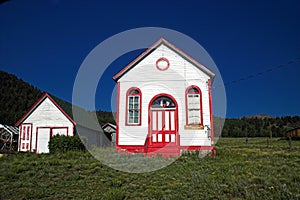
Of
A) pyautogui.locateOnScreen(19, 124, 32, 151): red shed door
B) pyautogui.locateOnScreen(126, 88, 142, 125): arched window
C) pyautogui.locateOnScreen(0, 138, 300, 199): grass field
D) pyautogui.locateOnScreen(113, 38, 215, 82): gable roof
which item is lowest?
pyautogui.locateOnScreen(0, 138, 300, 199): grass field

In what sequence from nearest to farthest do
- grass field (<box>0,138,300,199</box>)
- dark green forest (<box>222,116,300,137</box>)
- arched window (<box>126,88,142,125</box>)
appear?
grass field (<box>0,138,300,199</box>) < arched window (<box>126,88,142,125</box>) < dark green forest (<box>222,116,300,137</box>)

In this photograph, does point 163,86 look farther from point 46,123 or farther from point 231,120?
point 231,120

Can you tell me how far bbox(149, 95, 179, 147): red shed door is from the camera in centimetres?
1387

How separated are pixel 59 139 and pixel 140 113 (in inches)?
240

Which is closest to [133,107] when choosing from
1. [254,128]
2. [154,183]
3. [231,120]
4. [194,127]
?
[194,127]

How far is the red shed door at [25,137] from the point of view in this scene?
21.6 m

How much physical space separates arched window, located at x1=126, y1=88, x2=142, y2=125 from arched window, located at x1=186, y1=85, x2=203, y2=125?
2.71 meters

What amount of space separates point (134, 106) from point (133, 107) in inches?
3.2

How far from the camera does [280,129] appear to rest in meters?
59.5

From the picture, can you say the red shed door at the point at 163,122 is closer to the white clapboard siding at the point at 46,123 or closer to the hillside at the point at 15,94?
the white clapboard siding at the point at 46,123

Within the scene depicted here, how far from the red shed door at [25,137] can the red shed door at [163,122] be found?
12.9m

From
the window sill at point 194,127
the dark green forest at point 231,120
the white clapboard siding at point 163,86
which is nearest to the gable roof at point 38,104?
the white clapboard siding at point 163,86

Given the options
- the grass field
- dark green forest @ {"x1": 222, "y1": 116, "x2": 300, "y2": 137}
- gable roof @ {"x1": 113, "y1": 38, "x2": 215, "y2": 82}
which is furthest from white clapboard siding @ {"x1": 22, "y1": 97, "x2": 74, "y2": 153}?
dark green forest @ {"x1": 222, "y1": 116, "x2": 300, "y2": 137}

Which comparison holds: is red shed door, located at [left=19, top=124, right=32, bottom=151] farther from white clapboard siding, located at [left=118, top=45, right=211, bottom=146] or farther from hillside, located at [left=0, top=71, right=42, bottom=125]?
hillside, located at [left=0, top=71, right=42, bottom=125]
